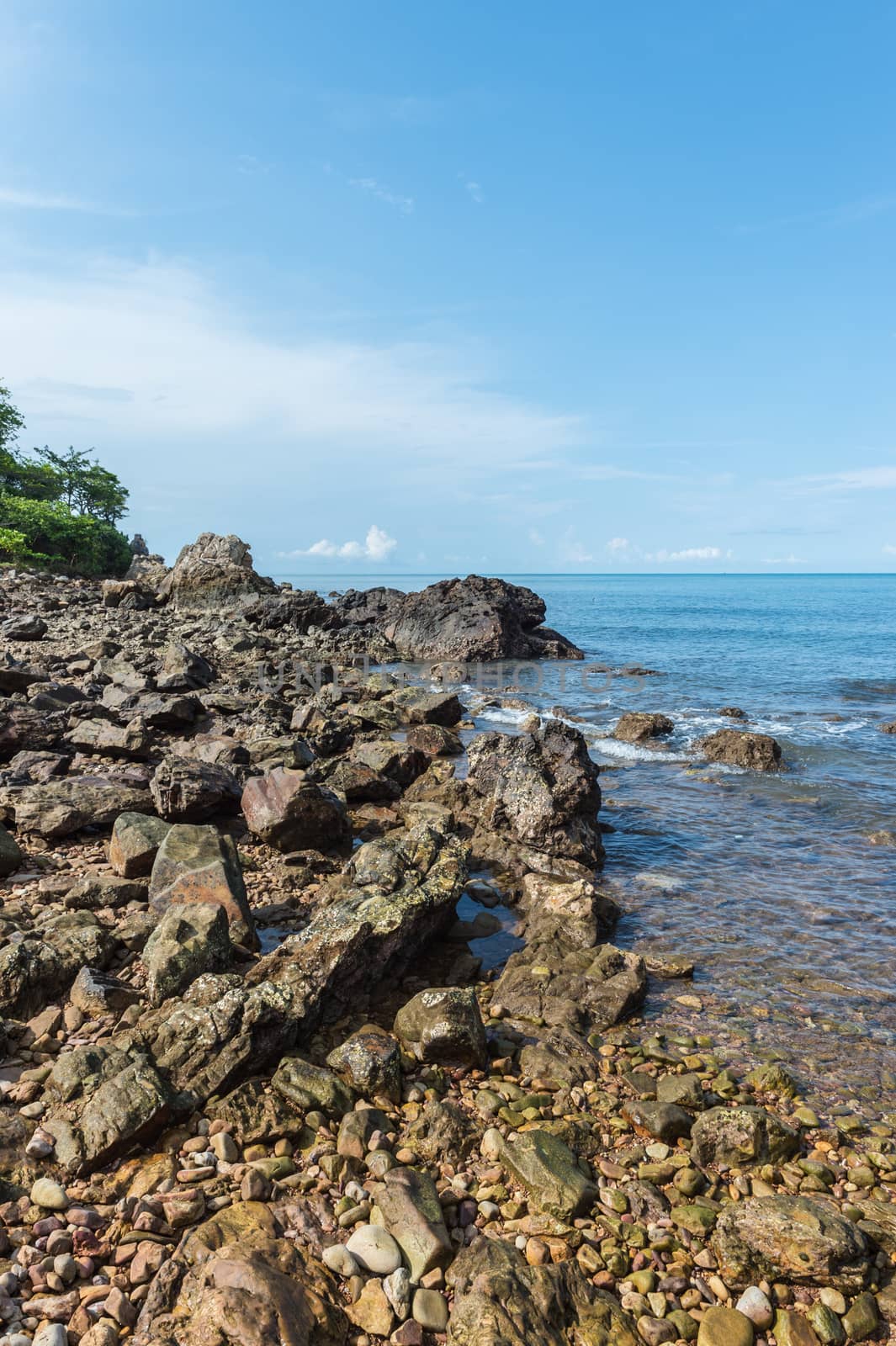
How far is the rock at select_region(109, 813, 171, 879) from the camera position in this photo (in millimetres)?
9562

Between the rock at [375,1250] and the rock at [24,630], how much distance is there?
2876 centimetres

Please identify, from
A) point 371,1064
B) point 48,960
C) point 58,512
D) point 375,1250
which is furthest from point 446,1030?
point 58,512

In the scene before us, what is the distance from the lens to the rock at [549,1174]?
16.9ft

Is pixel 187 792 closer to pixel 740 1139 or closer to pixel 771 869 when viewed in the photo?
pixel 740 1139

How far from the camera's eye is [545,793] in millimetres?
12383

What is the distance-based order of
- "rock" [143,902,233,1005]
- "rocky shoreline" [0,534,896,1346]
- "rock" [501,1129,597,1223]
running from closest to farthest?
1. "rocky shoreline" [0,534,896,1346]
2. "rock" [501,1129,597,1223]
3. "rock" [143,902,233,1005]

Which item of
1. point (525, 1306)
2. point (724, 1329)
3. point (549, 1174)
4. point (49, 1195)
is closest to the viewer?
point (525, 1306)

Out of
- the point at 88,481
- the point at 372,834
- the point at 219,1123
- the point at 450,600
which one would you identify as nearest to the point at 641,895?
the point at 372,834

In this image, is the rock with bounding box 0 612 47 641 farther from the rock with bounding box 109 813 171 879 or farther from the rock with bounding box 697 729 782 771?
the rock with bounding box 697 729 782 771

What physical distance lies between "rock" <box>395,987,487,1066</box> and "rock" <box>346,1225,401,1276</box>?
1988 mm

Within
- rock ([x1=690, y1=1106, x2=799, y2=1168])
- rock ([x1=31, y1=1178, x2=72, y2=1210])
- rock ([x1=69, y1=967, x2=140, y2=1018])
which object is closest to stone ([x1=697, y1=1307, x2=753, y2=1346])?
rock ([x1=690, y1=1106, x2=799, y2=1168])

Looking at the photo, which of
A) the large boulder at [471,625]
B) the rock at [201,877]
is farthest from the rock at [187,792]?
the large boulder at [471,625]

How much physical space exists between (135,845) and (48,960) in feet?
8.44

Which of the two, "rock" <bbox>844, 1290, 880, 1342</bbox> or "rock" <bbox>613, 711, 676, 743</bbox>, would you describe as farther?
"rock" <bbox>613, 711, 676, 743</bbox>
